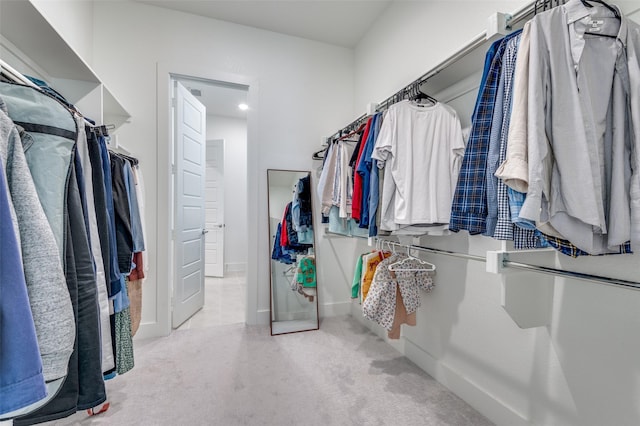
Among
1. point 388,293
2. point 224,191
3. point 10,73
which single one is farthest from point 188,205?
point 388,293

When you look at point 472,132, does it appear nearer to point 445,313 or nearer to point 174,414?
point 445,313

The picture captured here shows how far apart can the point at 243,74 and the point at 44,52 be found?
161 centimetres

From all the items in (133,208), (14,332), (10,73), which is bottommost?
(14,332)

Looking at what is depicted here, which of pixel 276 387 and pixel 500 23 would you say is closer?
pixel 500 23

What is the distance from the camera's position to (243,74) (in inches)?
109

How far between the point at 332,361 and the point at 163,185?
2017 millimetres

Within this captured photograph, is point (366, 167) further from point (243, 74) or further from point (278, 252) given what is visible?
point (243, 74)

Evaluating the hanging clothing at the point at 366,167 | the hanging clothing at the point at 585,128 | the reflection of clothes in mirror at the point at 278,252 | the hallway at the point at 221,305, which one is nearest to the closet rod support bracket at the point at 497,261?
the hanging clothing at the point at 585,128

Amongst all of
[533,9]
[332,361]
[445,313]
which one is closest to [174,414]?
[332,361]

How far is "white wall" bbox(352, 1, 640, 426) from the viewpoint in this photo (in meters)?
1.05

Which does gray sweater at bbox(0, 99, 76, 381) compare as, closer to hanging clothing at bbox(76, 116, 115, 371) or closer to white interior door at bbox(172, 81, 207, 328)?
hanging clothing at bbox(76, 116, 115, 371)

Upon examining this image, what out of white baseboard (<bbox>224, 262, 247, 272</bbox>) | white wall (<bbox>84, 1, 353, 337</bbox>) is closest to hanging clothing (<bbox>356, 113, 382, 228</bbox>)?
white wall (<bbox>84, 1, 353, 337</bbox>)

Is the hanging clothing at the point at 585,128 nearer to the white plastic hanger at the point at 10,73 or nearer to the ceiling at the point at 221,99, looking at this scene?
the white plastic hanger at the point at 10,73

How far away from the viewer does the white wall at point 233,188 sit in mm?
4984
